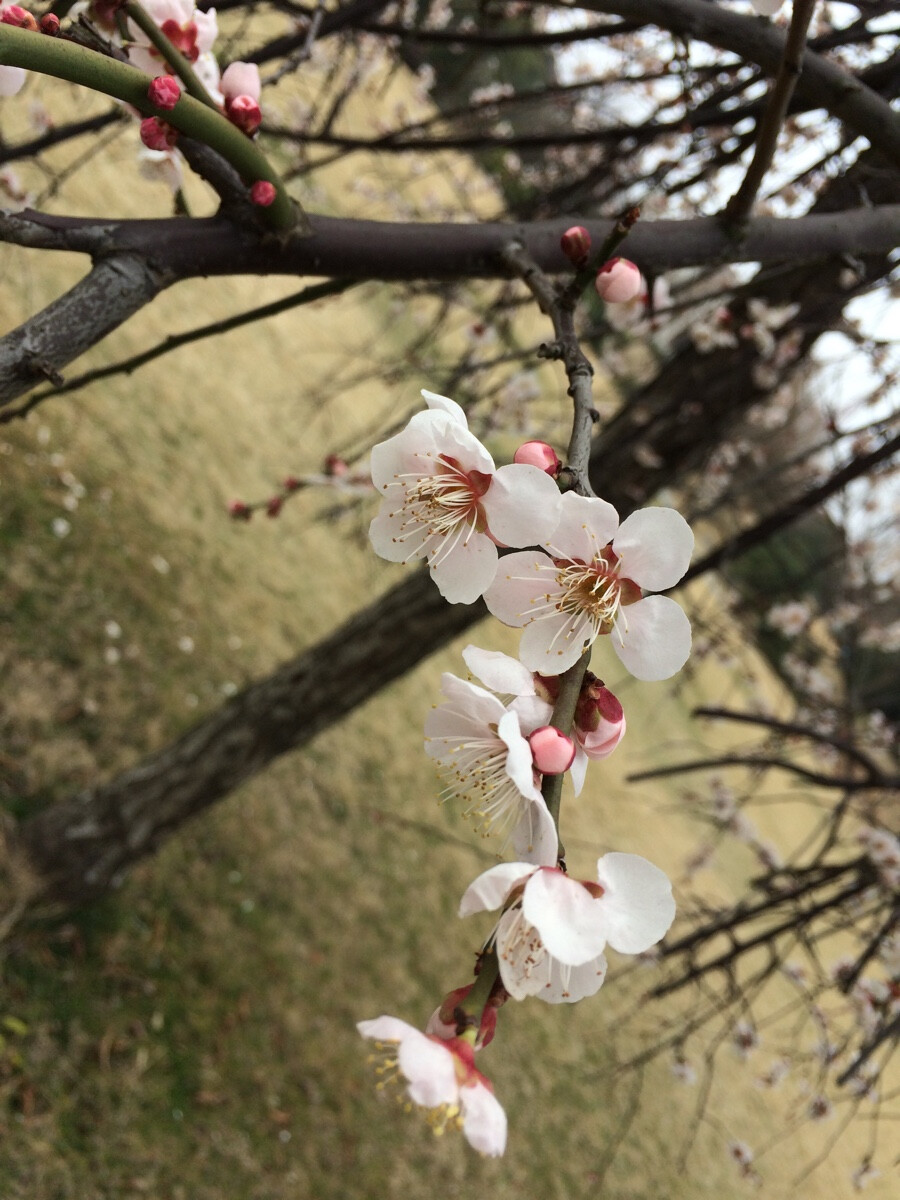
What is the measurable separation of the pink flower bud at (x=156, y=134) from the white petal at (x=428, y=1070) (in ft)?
3.11

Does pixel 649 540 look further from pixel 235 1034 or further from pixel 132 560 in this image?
pixel 132 560

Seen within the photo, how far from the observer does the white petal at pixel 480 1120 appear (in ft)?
1.94

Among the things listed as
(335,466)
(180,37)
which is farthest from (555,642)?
(335,466)

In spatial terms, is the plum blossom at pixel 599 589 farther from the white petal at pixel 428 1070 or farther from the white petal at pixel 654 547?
the white petal at pixel 428 1070

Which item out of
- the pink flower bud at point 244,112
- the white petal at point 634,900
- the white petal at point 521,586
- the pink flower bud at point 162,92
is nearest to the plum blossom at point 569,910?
the white petal at point 634,900

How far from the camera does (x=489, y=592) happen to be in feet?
2.47

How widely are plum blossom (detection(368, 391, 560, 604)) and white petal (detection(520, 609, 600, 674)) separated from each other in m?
0.07

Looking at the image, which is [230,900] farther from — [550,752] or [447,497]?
[550,752]

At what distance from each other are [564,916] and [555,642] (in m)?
0.23

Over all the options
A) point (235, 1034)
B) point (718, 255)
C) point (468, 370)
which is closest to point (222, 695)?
point (235, 1034)

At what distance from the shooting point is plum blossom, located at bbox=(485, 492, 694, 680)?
68 cm

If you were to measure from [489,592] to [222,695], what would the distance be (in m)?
3.42

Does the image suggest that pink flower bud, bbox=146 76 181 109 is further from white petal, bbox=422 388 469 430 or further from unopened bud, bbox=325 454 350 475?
unopened bud, bbox=325 454 350 475

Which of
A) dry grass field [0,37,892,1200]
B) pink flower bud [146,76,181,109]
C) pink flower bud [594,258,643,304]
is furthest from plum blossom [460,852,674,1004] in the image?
dry grass field [0,37,892,1200]
